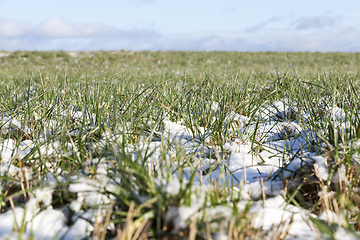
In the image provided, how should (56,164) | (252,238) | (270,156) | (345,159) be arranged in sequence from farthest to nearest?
(270,156) → (56,164) → (345,159) → (252,238)

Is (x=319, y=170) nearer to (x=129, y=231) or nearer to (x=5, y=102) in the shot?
(x=129, y=231)

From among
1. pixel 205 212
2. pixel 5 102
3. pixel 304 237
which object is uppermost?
pixel 5 102

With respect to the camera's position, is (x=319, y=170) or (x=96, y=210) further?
(x=319, y=170)

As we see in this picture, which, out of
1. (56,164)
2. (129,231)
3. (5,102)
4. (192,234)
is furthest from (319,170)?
(5,102)

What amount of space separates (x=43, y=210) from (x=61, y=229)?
148mm

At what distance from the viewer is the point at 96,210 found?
1157 mm

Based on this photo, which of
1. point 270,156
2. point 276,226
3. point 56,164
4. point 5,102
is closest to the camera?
point 276,226

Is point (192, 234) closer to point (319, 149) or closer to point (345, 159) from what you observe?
point (345, 159)

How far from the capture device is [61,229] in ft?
3.70

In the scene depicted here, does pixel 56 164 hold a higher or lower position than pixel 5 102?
lower

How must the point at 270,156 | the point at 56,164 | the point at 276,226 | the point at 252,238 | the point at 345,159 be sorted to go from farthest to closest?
the point at 270,156, the point at 56,164, the point at 345,159, the point at 276,226, the point at 252,238

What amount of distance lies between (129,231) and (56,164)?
798mm

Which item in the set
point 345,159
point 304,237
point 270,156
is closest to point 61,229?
point 304,237

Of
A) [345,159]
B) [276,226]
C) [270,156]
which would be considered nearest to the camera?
[276,226]
